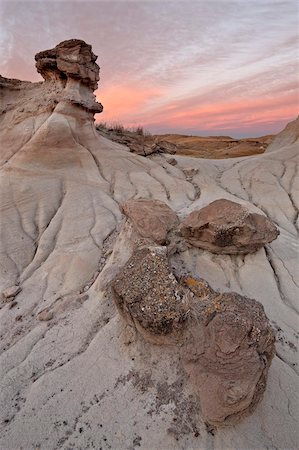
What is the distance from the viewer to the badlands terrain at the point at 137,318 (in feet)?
10.4

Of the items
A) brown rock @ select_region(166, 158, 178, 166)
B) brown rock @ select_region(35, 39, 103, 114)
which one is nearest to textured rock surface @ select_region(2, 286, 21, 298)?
brown rock @ select_region(35, 39, 103, 114)

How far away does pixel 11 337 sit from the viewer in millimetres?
4840

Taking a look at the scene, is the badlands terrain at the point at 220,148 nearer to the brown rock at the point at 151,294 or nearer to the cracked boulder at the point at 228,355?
the brown rock at the point at 151,294

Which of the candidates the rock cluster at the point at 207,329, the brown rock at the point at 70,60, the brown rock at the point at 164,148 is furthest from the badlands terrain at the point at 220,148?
the rock cluster at the point at 207,329

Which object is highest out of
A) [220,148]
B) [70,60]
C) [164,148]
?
[70,60]

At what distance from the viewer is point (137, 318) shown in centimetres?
360

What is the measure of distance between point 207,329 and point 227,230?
2.25 m

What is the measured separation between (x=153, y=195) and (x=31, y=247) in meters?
→ 4.20

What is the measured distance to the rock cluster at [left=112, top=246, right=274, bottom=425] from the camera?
10.1 feet

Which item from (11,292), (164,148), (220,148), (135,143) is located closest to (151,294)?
(11,292)

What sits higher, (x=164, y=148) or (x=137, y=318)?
(x=164, y=148)

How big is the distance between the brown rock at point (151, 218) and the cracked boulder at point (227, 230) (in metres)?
0.32

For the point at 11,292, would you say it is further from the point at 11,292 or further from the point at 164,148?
the point at 164,148

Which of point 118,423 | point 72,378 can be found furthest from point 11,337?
point 118,423
